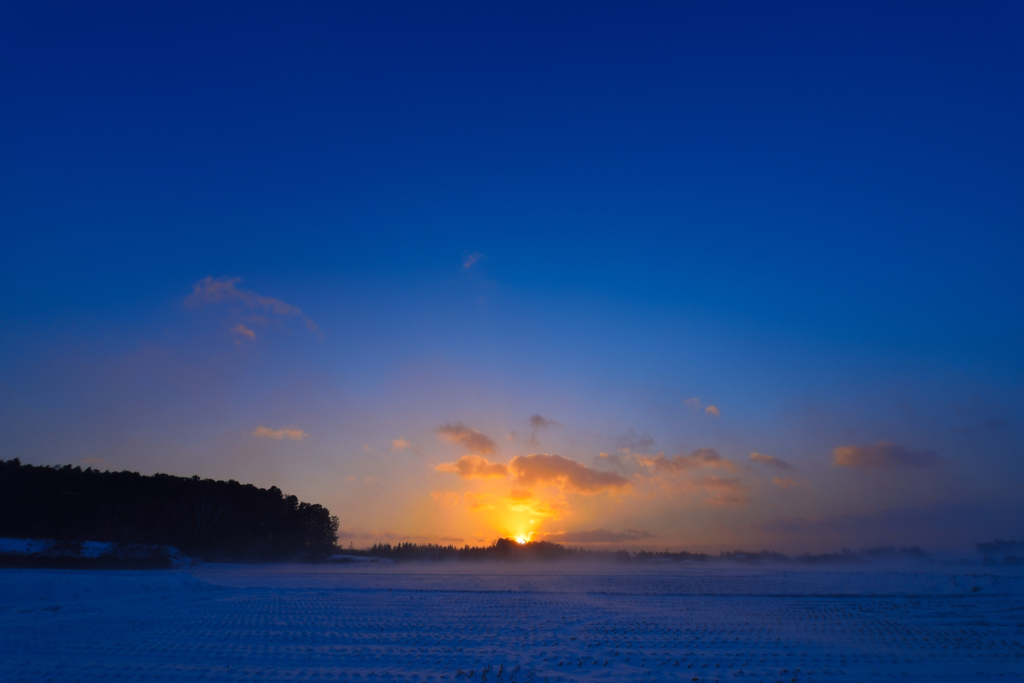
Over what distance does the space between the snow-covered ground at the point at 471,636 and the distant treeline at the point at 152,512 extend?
36460 millimetres

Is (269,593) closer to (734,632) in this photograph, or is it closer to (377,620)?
(377,620)

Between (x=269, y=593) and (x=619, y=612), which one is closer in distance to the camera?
(x=619, y=612)

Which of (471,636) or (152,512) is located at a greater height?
(152,512)

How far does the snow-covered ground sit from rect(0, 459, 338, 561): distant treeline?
Answer: 3646cm

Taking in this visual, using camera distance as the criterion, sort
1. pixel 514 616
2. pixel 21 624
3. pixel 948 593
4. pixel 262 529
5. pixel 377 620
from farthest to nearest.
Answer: pixel 262 529, pixel 948 593, pixel 514 616, pixel 377 620, pixel 21 624

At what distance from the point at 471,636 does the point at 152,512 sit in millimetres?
78840

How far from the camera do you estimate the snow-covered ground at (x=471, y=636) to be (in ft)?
49.1

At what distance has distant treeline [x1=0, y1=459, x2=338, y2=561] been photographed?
65875mm

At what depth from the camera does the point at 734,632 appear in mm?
22984

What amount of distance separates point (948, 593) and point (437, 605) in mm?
44859

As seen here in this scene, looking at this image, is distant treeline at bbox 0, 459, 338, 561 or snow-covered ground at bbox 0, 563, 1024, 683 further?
distant treeline at bbox 0, 459, 338, 561

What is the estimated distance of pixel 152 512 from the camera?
7581 cm

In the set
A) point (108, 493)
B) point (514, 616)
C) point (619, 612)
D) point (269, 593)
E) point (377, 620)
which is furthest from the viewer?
point (108, 493)

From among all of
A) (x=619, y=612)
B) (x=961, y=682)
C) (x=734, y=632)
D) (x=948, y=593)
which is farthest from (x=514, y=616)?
(x=948, y=593)
